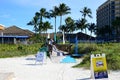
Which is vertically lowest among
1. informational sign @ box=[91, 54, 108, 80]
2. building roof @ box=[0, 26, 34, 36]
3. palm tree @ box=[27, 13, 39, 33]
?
informational sign @ box=[91, 54, 108, 80]

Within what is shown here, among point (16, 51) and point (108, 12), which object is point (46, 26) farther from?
point (16, 51)

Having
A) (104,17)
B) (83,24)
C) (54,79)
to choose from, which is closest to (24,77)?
(54,79)

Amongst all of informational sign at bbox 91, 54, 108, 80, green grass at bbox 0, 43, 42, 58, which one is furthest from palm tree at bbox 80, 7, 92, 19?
informational sign at bbox 91, 54, 108, 80

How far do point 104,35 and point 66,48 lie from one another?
397ft

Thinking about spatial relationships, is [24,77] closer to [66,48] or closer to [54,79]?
[54,79]

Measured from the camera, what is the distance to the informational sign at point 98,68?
12.9m

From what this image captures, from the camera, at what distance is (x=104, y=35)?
154 metres

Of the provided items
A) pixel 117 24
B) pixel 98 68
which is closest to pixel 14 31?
pixel 117 24

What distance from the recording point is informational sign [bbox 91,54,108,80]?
12.9 metres

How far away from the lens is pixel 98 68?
13180mm

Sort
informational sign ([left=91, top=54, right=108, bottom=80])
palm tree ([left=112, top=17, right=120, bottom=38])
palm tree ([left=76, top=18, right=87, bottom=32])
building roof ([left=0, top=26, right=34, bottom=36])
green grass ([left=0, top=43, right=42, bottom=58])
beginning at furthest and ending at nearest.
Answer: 1. palm tree ([left=112, top=17, right=120, bottom=38])
2. palm tree ([left=76, top=18, right=87, bottom=32])
3. building roof ([left=0, top=26, right=34, bottom=36])
4. green grass ([left=0, top=43, right=42, bottom=58])
5. informational sign ([left=91, top=54, right=108, bottom=80])

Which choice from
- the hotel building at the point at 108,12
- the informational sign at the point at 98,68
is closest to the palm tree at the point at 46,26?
the hotel building at the point at 108,12

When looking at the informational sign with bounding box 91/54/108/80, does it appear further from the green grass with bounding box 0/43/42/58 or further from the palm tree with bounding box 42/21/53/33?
the palm tree with bounding box 42/21/53/33

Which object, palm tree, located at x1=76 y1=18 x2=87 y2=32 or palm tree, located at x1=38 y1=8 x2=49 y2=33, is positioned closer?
palm tree, located at x1=38 y1=8 x2=49 y2=33
